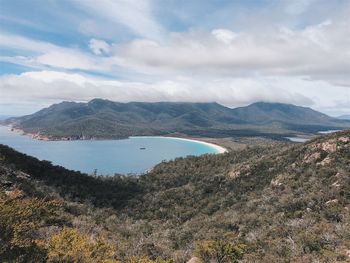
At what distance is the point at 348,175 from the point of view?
51.7 meters

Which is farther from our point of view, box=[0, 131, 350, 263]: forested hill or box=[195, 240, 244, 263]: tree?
box=[195, 240, 244, 263]: tree

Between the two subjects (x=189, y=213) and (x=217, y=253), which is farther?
(x=189, y=213)

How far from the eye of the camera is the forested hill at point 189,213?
891 inches

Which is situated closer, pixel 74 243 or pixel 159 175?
pixel 74 243

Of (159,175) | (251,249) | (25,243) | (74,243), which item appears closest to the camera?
(25,243)

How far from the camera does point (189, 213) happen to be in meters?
62.5

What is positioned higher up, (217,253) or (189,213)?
(217,253)

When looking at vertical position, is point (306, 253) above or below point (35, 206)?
below

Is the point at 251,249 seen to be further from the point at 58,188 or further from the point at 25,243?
the point at 58,188

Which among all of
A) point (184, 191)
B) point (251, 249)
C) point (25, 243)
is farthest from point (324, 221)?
point (184, 191)

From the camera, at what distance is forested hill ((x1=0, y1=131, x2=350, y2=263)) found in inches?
891

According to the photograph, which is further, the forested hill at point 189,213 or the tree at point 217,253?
the tree at point 217,253

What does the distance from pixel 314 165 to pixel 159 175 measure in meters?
54.3

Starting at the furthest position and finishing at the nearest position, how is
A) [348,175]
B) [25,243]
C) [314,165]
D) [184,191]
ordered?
[184,191] < [314,165] < [348,175] < [25,243]
